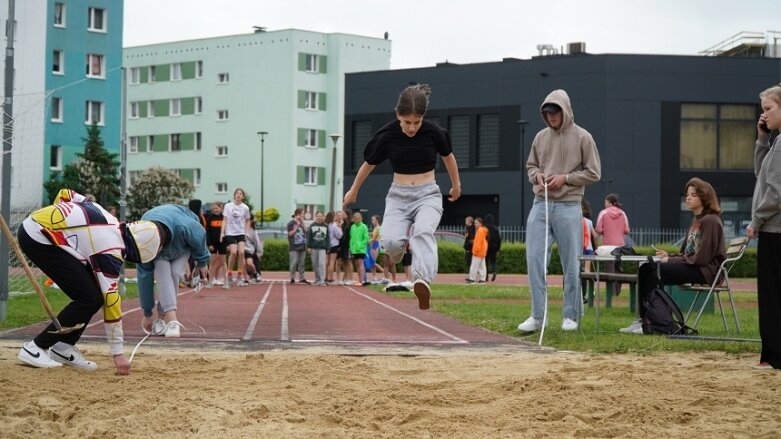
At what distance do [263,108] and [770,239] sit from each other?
68.2 metres

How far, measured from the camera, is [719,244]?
12.1 meters

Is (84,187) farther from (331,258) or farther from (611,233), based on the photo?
(611,233)

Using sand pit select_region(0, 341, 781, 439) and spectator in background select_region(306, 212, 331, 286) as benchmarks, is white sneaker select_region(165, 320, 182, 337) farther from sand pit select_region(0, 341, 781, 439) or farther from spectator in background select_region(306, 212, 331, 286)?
spectator in background select_region(306, 212, 331, 286)

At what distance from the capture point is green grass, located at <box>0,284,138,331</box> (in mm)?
12895

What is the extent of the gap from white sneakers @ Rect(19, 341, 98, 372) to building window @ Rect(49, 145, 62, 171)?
172ft

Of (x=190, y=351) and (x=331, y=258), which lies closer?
(x=190, y=351)

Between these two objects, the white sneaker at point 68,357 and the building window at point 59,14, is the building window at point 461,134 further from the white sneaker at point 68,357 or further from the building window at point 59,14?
the white sneaker at point 68,357

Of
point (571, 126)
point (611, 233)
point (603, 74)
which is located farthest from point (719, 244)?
point (603, 74)

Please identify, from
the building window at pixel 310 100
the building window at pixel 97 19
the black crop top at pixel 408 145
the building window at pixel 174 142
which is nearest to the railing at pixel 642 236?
the building window at pixel 97 19

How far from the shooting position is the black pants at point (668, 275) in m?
12.0

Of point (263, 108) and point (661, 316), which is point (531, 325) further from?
point (263, 108)

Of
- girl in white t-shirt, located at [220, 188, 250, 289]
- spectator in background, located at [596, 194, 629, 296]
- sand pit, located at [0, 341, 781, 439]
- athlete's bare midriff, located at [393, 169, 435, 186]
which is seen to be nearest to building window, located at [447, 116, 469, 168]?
girl in white t-shirt, located at [220, 188, 250, 289]

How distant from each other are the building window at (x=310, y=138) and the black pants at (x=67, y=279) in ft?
222

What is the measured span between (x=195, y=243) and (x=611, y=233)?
426 inches
